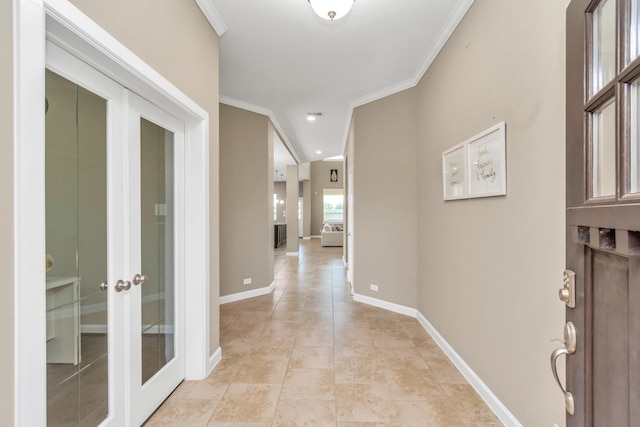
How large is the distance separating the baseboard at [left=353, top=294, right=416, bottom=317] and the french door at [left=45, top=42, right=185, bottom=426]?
2609 millimetres

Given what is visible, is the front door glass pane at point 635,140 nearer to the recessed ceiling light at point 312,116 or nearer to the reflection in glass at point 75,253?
the reflection in glass at point 75,253

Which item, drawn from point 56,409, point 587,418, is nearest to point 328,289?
point 56,409

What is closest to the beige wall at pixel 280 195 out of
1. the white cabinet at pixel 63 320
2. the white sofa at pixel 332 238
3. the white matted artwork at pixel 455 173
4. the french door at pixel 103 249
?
the white sofa at pixel 332 238

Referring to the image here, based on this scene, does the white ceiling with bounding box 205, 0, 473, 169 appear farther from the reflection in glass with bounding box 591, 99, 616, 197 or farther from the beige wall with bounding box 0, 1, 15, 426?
the reflection in glass with bounding box 591, 99, 616, 197

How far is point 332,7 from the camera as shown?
182 centimetres

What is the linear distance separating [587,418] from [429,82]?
294 cm

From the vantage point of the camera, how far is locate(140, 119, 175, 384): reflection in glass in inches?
67.1

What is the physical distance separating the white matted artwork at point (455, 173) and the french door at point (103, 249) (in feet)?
7.29

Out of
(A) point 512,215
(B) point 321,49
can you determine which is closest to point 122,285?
(A) point 512,215

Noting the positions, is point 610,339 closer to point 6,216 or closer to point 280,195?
point 6,216

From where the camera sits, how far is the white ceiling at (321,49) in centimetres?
215

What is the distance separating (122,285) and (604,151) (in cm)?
204

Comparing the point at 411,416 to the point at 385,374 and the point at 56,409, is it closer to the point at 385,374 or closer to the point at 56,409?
the point at 385,374

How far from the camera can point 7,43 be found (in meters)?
0.81
